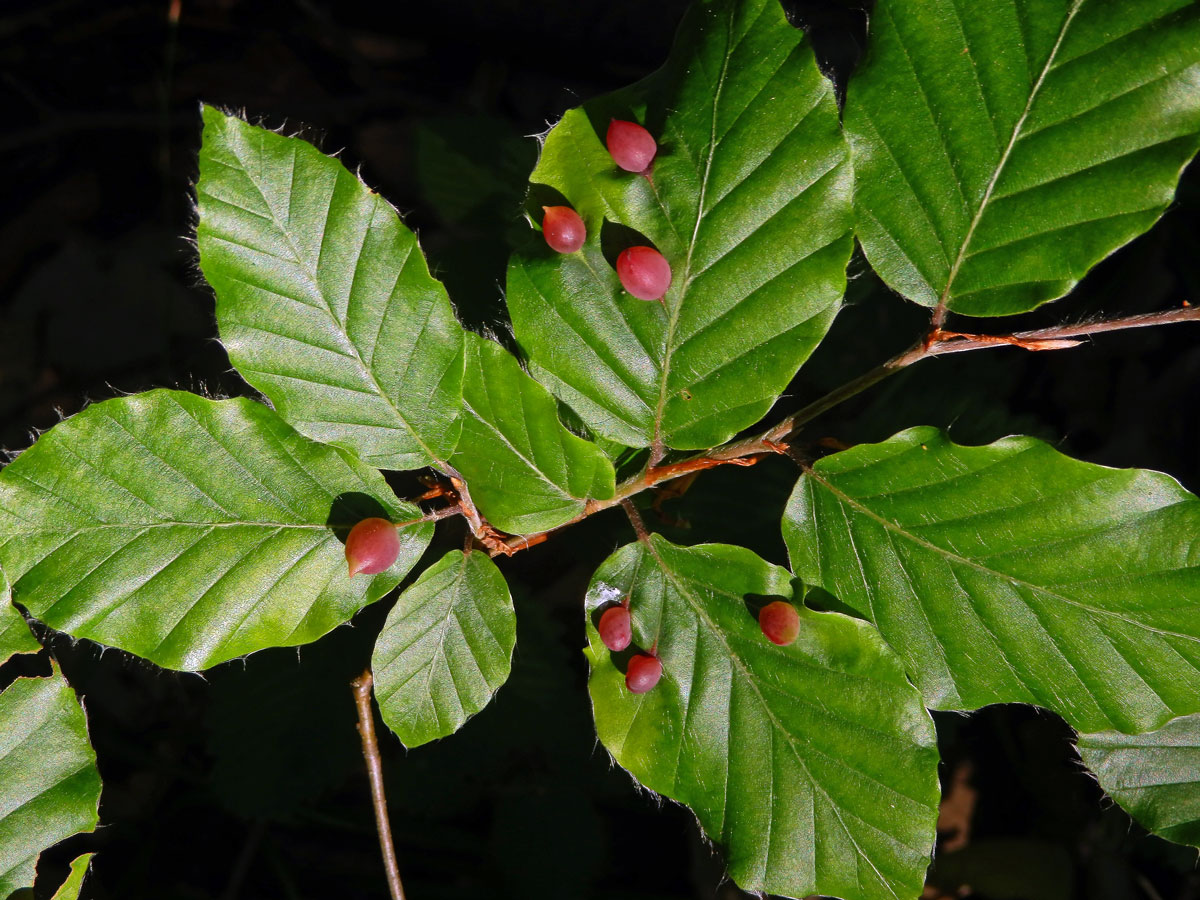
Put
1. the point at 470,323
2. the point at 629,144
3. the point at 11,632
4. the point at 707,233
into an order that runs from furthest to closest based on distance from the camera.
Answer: the point at 470,323 → the point at 11,632 → the point at 707,233 → the point at 629,144

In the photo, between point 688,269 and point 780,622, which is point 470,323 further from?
point 780,622

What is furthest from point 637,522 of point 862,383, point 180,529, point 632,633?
point 180,529

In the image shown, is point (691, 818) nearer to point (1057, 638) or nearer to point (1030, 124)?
point (1057, 638)

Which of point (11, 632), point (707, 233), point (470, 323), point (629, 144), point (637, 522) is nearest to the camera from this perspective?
point (629, 144)

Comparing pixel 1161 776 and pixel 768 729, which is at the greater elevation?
pixel 768 729

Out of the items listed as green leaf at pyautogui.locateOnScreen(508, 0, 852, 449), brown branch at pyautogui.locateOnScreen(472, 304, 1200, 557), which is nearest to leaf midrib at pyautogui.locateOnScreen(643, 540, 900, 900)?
brown branch at pyautogui.locateOnScreen(472, 304, 1200, 557)

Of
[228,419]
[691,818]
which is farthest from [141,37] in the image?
[691,818]
